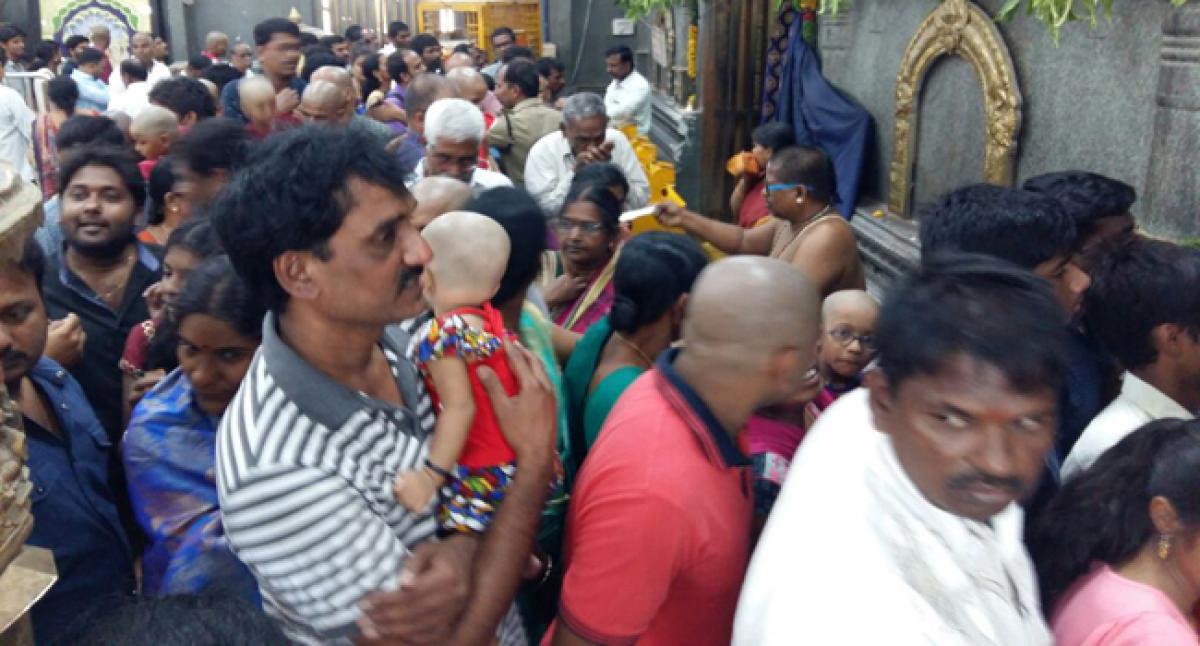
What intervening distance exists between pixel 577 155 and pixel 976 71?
2.18 meters

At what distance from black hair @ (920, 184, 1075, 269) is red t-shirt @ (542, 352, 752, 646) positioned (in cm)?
122

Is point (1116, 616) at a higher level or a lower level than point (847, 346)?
lower

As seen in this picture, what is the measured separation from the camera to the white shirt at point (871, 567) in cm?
134

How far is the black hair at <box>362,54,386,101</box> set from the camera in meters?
9.95

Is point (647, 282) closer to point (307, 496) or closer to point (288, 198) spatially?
point (288, 198)

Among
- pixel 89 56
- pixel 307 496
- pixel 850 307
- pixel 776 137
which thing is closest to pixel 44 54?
pixel 89 56

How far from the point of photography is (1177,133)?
11.2ft

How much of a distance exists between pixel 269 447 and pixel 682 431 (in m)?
0.73

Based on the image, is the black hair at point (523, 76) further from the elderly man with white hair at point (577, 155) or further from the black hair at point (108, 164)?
the black hair at point (108, 164)

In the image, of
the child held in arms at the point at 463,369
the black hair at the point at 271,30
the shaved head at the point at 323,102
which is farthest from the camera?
the black hair at the point at 271,30

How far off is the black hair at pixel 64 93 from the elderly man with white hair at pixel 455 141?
4.63m

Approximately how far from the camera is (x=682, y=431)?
1833 millimetres

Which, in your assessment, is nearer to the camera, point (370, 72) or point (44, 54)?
point (370, 72)

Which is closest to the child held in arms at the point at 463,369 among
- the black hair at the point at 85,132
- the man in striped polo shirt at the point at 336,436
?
the man in striped polo shirt at the point at 336,436
